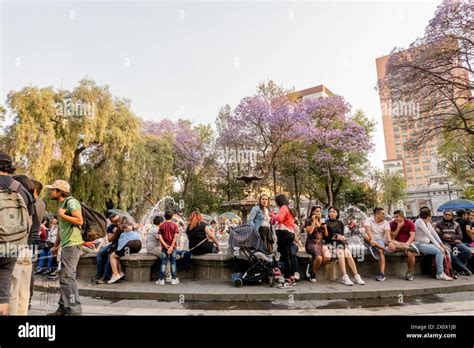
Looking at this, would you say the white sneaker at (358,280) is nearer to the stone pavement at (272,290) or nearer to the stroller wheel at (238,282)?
the stone pavement at (272,290)

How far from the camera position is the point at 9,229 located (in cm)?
315

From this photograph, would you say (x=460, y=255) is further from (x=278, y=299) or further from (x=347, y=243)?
(x=278, y=299)

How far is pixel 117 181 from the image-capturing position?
21.5 metres

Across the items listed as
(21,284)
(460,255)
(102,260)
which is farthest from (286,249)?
(21,284)

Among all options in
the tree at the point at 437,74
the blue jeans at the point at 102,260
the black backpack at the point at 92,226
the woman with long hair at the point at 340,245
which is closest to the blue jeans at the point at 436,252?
the woman with long hair at the point at 340,245

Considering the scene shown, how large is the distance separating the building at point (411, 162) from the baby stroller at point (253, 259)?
14.4m

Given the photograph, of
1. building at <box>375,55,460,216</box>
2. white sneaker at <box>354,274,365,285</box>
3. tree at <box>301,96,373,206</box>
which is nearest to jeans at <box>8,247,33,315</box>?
white sneaker at <box>354,274,365,285</box>

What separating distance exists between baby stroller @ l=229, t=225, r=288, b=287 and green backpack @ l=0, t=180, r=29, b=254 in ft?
13.4

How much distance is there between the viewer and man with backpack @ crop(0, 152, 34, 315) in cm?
312

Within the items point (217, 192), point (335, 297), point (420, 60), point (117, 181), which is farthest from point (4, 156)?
point (217, 192)

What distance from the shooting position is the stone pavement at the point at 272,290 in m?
5.62
